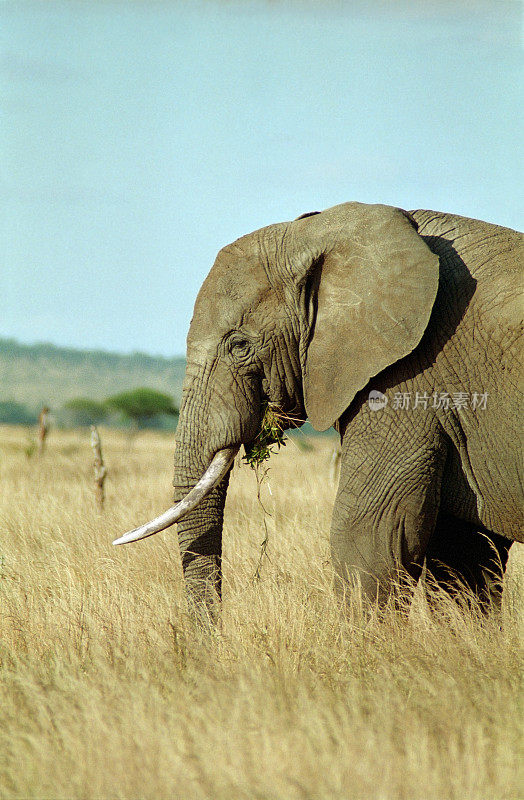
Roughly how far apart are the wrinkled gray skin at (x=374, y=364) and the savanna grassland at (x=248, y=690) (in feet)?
1.55

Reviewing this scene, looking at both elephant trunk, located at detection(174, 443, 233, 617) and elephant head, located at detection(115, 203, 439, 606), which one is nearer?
elephant head, located at detection(115, 203, 439, 606)

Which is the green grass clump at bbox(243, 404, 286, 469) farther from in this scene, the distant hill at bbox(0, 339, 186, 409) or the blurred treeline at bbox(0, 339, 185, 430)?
the distant hill at bbox(0, 339, 186, 409)

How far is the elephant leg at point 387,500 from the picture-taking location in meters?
4.50

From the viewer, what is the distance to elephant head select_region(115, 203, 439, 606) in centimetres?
461

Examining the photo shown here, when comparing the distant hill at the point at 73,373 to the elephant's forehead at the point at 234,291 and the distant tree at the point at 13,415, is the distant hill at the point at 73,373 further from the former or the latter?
the elephant's forehead at the point at 234,291

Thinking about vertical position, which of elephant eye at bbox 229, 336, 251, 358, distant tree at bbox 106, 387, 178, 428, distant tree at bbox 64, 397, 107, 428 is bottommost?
distant tree at bbox 64, 397, 107, 428

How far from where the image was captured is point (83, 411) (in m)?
57.9

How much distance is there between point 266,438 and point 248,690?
6.03ft

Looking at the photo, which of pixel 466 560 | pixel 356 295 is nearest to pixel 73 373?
pixel 466 560

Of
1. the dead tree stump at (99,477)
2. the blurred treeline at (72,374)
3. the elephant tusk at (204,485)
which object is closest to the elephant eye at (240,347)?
the elephant tusk at (204,485)

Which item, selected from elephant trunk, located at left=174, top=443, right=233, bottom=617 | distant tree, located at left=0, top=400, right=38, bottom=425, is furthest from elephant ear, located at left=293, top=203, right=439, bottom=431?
distant tree, located at left=0, top=400, right=38, bottom=425

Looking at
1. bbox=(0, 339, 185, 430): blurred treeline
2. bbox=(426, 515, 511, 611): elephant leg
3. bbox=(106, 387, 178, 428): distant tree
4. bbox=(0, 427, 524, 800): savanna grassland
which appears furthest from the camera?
bbox=(0, 339, 185, 430): blurred treeline

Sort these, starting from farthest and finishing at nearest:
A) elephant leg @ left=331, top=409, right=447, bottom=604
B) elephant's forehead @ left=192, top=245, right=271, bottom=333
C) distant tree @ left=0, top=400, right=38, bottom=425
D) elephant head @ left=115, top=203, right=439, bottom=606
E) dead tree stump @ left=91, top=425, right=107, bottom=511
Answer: distant tree @ left=0, top=400, right=38, bottom=425, dead tree stump @ left=91, top=425, right=107, bottom=511, elephant's forehead @ left=192, top=245, right=271, bottom=333, elephant head @ left=115, top=203, right=439, bottom=606, elephant leg @ left=331, top=409, right=447, bottom=604

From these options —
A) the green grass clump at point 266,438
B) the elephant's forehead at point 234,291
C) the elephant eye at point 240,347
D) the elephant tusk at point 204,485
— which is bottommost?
the elephant tusk at point 204,485
